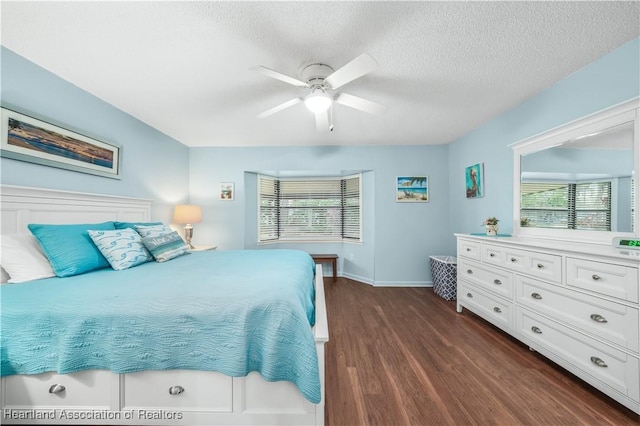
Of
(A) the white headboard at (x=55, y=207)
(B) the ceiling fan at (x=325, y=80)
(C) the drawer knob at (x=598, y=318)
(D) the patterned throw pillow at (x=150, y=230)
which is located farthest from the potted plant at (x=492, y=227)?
(A) the white headboard at (x=55, y=207)

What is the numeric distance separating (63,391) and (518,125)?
417cm

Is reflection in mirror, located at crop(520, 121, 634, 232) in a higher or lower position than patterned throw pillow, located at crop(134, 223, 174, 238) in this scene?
higher

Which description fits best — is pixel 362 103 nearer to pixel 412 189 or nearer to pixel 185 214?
pixel 412 189

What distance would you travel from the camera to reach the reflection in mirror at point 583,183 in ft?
5.62

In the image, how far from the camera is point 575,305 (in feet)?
5.32

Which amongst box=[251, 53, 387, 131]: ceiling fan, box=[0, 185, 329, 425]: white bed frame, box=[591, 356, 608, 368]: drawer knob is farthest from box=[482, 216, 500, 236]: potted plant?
box=[0, 185, 329, 425]: white bed frame

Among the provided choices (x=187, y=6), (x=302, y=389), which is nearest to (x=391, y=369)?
(x=302, y=389)

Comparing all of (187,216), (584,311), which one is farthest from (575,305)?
(187,216)

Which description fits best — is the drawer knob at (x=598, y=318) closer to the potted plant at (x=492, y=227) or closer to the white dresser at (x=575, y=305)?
the white dresser at (x=575, y=305)

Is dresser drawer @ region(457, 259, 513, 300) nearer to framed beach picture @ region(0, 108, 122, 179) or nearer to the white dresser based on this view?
the white dresser

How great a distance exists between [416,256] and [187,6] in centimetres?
407

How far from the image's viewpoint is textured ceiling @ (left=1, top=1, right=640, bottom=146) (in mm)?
1398

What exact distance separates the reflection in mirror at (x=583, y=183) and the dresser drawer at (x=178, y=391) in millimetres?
2835

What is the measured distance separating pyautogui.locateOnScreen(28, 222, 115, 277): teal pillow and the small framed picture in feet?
7.47
